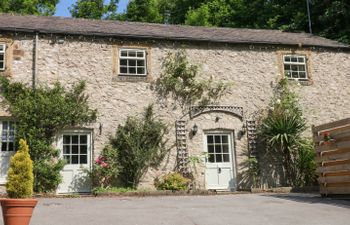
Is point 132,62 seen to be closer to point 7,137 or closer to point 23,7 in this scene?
point 7,137

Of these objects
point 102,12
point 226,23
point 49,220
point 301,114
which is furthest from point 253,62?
point 102,12

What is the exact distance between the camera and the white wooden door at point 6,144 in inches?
539

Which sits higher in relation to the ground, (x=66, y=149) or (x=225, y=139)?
(x=225, y=139)

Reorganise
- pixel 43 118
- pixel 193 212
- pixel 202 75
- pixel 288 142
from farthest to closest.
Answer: pixel 202 75, pixel 288 142, pixel 43 118, pixel 193 212

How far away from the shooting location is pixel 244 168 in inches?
616

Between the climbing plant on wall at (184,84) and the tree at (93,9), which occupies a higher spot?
the tree at (93,9)

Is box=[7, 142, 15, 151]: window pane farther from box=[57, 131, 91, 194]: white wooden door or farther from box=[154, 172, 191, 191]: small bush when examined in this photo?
box=[154, 172, 191, 191]: small bush

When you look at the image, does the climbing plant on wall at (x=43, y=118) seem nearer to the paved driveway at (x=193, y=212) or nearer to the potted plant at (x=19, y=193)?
the paved driveway at (x=193, y=212)

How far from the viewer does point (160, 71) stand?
51.9 feet

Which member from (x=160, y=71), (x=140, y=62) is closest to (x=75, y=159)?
(x=140, y=62)

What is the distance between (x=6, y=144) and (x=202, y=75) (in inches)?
291

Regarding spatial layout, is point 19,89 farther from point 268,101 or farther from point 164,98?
point 268,101

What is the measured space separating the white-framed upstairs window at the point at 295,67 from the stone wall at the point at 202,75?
273mm

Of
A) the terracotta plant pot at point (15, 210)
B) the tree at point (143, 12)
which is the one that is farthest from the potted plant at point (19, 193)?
the tree at point (143, 12)
